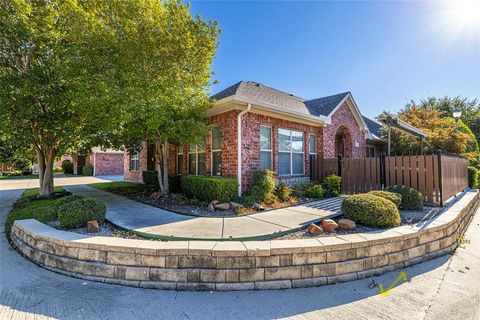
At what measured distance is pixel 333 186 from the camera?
29.1 feet

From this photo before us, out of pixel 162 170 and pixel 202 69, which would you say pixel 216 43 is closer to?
pixel 202 69

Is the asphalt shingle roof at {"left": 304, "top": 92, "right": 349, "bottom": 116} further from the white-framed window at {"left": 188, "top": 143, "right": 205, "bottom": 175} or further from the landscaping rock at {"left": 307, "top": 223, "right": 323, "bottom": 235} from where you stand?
the landscaping rock at {"left": 307, "top": 223, "right": 323, "bottom": 235}

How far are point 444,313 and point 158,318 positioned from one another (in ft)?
10.5

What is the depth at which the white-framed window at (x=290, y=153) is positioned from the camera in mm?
9188

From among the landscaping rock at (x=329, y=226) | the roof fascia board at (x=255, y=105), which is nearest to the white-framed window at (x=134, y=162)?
the roof fascia board at (x=255, y=105)

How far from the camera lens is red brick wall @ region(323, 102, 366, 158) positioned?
11047 millimetres

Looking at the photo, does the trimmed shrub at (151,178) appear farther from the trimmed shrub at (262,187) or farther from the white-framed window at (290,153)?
the white-framed window at (290,153)

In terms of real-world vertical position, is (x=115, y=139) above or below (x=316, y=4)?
below

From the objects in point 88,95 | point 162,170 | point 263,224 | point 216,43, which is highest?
point 216,43

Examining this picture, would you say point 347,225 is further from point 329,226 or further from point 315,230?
point 315,230

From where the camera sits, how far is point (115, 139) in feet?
31.6

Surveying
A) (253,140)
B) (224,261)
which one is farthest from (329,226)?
(253,140)

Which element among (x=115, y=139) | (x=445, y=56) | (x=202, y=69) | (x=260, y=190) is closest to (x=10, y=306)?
(x=260, y=190)

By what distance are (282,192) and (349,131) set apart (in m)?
6.95
